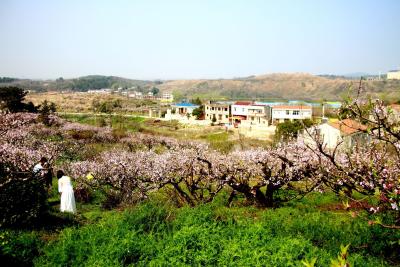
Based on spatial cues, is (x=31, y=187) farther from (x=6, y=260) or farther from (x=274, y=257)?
(x=274, y=257)

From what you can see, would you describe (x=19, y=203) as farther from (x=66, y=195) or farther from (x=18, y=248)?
(x=66, y=195)

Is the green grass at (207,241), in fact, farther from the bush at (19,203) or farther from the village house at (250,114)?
the village house at (250,114)

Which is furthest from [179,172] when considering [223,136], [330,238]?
[223,136]

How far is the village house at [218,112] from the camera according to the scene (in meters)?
90.3

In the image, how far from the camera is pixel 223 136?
210 feet

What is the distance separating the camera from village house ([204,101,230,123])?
90.3 m

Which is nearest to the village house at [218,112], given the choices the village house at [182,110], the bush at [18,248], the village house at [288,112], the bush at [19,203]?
the village house at [182,110]

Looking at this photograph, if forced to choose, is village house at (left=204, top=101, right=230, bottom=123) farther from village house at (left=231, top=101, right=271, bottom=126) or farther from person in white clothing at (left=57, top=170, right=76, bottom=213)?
person in white clothing at (left=57, top=170, right=76, bottom=213)

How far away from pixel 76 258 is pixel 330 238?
258 inches

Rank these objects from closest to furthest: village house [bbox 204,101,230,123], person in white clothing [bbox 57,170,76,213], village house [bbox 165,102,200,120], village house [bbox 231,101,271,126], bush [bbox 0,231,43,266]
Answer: bush [bbox 0,231,43,266] → person in white clothing [bbox 57,170,76,213] → village house [bbox 231,101,271,126] → village house [bbox 204,101,230,123] → village house [bbox 165,102,200,120]

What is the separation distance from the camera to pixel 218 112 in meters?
91.6

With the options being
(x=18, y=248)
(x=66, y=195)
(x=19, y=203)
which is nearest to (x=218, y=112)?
(x=66, y=195)

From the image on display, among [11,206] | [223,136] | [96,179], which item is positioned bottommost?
[223,136]

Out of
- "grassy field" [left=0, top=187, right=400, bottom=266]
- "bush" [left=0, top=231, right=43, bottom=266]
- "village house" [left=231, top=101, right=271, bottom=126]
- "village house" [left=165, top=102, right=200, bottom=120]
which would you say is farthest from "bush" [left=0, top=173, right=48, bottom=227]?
"village house" [left=165, top=102, right=200, bottom=120]
